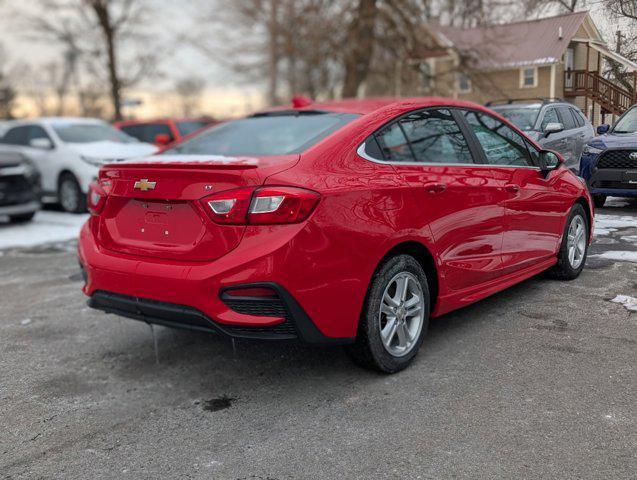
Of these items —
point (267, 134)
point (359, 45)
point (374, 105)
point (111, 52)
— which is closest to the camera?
point (374, 105)

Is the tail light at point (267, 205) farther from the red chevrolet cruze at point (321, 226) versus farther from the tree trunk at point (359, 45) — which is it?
the tree trunk at point (359, 45)

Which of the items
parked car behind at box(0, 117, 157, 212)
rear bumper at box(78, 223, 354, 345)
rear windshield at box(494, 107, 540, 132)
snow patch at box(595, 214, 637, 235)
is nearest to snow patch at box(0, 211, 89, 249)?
parked car behind at box(0, 117, 157, 212)

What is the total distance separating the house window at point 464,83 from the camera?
694 cm

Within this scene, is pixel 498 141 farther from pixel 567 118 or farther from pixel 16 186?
pixel 16 186

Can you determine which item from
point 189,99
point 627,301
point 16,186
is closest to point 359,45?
point 16,186

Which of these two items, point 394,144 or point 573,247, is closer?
point 394,144

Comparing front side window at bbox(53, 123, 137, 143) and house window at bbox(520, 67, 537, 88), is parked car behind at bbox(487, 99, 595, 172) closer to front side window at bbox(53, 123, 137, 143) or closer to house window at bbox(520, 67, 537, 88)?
house window at bbox(520, 67, 537, 88)

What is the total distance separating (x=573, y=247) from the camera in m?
5.40

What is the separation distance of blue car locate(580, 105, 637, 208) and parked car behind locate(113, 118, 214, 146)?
10.4 m

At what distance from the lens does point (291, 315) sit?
3141mm

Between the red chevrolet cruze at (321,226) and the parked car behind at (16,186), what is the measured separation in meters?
6.34

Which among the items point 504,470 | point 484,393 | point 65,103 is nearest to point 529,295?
point 484,393

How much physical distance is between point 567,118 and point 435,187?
2.06 metres

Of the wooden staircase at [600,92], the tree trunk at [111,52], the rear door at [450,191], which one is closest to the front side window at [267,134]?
the rear door at [450,191]
